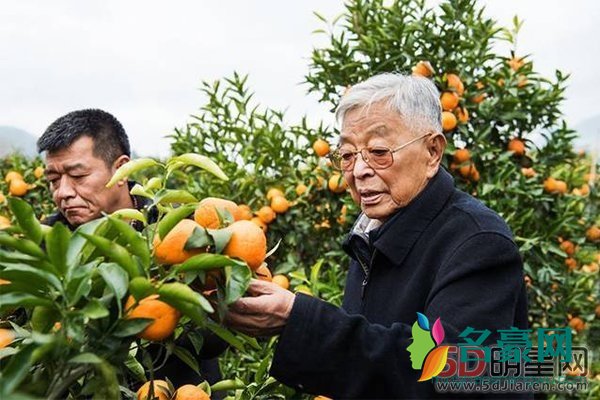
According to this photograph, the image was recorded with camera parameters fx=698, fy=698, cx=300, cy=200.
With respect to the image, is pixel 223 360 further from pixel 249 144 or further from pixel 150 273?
pixel 150 273

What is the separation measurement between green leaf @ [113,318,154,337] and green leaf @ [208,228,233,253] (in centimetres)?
16

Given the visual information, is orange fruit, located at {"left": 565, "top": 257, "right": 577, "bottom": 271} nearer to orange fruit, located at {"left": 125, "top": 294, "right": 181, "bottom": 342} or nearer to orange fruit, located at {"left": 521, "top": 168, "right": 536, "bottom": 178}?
orange fruit, located at {"left": 521, "top": 168, "right": 536, "bottom": 178}

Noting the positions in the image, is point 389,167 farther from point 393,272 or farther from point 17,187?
point 17,187

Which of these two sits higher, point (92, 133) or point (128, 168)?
point (128, 168)

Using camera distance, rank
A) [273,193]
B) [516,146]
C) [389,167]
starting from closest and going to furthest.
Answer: [389,167] < [516,146] < [273,193]

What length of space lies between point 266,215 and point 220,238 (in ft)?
7.24

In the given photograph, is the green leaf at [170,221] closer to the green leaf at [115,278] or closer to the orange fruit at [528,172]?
the green leaf at [115,278]

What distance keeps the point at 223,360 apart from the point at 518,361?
5.62 ft

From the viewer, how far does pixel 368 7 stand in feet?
10.9

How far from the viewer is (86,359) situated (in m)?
0.93

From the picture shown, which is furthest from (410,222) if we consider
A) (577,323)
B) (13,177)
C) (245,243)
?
(13,177)

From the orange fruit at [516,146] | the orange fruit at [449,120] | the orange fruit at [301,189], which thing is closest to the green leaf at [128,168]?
the orange fruit at [449,120]

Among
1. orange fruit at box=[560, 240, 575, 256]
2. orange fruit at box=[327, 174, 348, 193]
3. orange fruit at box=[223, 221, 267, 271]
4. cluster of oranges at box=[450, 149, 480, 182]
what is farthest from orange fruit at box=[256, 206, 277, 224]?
orange fruit at box=[223, 221, 267, 271]

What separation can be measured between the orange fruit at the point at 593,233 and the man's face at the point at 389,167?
2.50 meters
